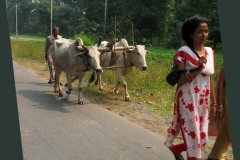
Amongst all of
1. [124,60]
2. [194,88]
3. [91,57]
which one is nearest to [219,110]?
[194,88]

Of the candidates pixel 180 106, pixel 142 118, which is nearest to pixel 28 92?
pixel 142 118

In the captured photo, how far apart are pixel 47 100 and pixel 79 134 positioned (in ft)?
8.88

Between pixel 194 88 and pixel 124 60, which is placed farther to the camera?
pixel 124 60

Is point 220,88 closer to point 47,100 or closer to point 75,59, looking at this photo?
point 75,59

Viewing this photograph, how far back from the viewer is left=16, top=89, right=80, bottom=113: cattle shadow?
7027mm

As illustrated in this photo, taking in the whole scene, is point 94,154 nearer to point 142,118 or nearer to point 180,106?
point 180,106

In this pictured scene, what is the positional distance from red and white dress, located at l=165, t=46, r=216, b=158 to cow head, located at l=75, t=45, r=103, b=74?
12.0ft

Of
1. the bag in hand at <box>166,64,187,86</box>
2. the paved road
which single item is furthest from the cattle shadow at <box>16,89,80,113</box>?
the bag in hand at <box>166,64,187,86</box>

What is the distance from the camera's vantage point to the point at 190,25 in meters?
3.46

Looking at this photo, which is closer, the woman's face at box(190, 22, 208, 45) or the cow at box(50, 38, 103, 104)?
the woman's face at box(190, 22, 208, 45)

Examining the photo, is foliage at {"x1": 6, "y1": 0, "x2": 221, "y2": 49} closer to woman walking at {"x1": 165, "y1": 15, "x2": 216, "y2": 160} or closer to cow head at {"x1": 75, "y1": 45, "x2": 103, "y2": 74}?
cow head at {"x1": 75, "y1": 45, "x2": 103, "y2": 74}

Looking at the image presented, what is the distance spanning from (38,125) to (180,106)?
3.09m

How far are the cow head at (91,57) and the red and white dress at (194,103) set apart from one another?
3652 millimetres

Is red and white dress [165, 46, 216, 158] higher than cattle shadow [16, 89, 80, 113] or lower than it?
higher
